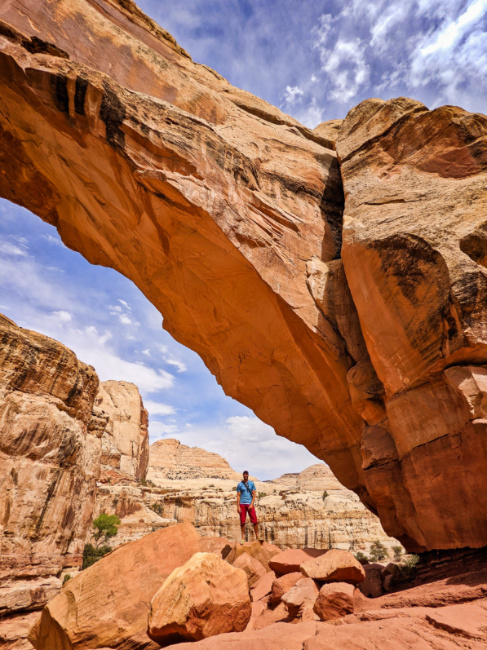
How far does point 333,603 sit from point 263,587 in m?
2.20

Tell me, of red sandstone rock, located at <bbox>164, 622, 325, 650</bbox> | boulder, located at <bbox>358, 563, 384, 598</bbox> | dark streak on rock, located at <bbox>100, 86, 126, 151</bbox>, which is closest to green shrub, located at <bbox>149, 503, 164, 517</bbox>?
boulder, located at <bbox>358, 563, 384, 598</bbox>

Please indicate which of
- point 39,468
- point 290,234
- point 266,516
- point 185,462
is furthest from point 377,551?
point 185,462

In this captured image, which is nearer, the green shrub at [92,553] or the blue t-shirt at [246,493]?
the blue t-shirt at [246,493]

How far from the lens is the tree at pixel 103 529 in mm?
25719

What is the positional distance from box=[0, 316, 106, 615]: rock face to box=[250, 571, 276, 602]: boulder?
7.41 meters

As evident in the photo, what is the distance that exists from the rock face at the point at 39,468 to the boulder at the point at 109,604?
6070 mm

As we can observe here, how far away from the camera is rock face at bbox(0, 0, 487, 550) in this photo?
5680 mm

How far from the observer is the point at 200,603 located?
11.9ft

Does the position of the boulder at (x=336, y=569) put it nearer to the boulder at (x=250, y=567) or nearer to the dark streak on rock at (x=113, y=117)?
the boulder at (x=250, y=567)

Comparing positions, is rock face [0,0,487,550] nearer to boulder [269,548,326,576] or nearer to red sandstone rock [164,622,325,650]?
boulder [269,548,326,576]

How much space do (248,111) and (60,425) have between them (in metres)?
Result: 12.9

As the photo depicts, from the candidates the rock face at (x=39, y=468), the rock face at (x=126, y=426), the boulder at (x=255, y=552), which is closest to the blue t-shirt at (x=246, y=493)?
the boulder at (x=255, y=552)

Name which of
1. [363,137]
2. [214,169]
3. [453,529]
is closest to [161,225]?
[214,169]

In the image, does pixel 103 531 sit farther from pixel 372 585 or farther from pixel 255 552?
pixel 372 585
